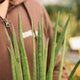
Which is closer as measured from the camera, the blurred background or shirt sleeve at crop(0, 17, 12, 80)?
shirt sleeve at crop(0, 17, 12, 80)

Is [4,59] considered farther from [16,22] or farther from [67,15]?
[67,15]

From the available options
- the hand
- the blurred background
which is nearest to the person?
the hand

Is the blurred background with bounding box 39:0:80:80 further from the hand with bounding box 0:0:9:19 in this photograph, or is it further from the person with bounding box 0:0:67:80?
the hand with bounding box 0:0:9:19

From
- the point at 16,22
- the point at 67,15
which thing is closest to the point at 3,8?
the point at 16,22

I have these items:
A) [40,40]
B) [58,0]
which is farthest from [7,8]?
[58,0]

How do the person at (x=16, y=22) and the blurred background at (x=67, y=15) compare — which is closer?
the person at (x=16, y=22)

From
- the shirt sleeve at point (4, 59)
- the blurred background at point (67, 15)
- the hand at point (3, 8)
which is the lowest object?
the blurred background at point (67, 15)

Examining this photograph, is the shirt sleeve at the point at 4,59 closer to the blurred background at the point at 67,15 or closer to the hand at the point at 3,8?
→ the hand at the point at 3,8

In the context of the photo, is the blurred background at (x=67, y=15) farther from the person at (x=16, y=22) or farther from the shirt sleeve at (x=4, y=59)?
the shirt sleeve at (x=4, y=59)

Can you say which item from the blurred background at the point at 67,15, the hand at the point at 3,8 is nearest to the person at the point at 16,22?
the hand at the point at 3,8

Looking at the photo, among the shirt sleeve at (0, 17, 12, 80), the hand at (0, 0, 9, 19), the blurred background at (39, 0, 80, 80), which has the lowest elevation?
the blurred background at (39, 0, 80, 80)

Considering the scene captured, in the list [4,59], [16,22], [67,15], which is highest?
[16,22]

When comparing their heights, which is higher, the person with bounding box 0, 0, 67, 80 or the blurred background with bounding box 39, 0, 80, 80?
the person with bounding box 0, 0, 67, 80

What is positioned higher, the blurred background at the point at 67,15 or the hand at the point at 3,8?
the hand at the point at 3,8
